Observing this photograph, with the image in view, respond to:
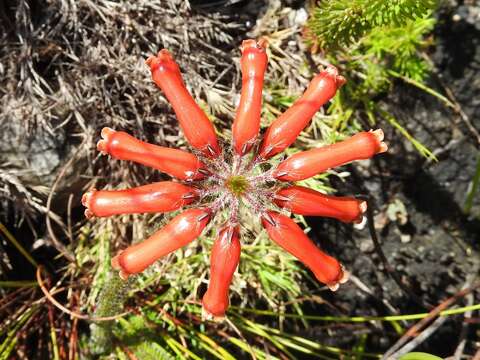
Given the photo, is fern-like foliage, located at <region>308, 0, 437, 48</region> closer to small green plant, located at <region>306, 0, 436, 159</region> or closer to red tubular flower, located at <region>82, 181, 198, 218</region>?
small green plant, located at <region>306, 0, 436, 159</region>

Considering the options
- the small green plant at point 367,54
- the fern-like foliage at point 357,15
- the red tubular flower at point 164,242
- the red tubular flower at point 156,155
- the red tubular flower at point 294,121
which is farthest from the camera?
the small green plant at point 367,54

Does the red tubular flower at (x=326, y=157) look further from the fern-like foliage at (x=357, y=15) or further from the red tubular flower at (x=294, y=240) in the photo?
the fern-like foliage at (x=357, y=15)

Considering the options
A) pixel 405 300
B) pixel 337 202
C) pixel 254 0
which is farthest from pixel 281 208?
pixel 405 300

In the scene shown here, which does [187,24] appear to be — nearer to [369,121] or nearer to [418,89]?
[369,121]

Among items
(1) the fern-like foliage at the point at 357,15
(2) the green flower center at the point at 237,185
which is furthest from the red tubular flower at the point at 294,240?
(1) the fern-like foliage at the point at 357,15

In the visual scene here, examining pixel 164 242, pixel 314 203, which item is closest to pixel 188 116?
pixel 164 242
